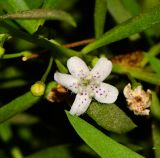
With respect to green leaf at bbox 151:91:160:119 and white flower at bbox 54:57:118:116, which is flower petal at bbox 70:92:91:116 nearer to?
white flower at bbox 54:57:118:116

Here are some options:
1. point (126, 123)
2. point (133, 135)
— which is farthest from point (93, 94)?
point (133, 135)

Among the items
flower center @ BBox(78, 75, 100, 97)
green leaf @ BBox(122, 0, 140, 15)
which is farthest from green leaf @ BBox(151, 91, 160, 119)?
green leaf @ BBox(122, 0, 140, 15)

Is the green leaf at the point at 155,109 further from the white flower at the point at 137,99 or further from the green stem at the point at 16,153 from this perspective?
the green stem at the point at 16,153

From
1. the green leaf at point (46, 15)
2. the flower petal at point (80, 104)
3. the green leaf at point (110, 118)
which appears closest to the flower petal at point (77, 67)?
the flower petal at point (80, 104)

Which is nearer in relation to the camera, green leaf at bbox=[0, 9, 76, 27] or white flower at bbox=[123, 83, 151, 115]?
green leaf at bbox=[0, 9, 76, 27]

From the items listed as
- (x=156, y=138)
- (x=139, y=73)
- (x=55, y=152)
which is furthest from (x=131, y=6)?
(x=55, y=152)
